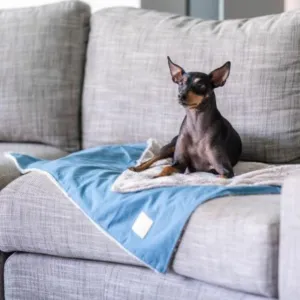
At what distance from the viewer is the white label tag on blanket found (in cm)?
197

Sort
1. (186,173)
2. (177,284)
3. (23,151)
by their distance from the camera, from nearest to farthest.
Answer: (177,284) < (186,173) < (23,151)

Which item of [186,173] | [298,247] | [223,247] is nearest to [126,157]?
[186,173]

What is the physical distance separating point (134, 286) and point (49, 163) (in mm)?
553

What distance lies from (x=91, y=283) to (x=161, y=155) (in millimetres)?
504

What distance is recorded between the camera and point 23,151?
2756mm

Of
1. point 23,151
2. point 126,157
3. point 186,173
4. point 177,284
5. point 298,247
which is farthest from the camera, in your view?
point 23,151

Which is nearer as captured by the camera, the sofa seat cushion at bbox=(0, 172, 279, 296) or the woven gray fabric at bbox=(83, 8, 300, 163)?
the sofa seat cushion at bbox=(0, 172, 279, 296)

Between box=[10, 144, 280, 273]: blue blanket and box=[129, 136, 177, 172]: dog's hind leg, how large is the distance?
0.28 ft

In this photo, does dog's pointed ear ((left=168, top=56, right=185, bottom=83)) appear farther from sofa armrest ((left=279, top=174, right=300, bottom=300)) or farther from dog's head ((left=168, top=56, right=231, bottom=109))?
sofa armrest ((left=279, top=174, right=300, bottom=300))

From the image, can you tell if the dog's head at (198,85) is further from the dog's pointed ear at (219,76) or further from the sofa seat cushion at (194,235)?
the sofa seat cushion at (194,235)

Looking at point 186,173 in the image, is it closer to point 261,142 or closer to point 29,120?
point 261,142

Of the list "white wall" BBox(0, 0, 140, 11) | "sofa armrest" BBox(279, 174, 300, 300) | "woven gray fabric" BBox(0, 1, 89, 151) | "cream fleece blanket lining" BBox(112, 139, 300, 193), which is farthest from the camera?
"white wall" BBox(0, 0, 140, 11)

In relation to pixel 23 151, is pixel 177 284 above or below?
below

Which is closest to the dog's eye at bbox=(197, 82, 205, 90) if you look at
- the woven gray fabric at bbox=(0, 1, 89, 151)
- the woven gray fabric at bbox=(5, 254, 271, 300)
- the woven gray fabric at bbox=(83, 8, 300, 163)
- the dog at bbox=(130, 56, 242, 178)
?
the dog at bbox=(130, 56, 242, 178)
